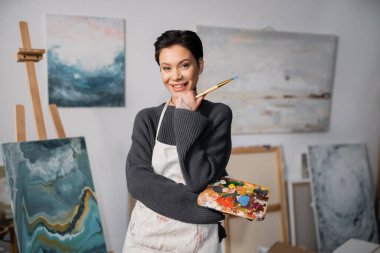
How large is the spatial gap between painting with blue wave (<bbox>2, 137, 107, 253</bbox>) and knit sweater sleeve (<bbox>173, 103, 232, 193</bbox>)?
804 millimetres

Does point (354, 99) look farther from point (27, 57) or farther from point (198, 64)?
point (27, 57)

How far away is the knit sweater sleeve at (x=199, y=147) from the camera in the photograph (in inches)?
44.0

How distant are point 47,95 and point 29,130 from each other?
230 millimetres

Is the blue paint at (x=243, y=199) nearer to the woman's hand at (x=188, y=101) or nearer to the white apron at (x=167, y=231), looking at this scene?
the white apron at (x=167, y=231)

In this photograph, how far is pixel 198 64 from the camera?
4.29 feet

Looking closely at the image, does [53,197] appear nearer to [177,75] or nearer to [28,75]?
[28,75]

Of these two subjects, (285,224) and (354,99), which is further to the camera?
(354,99)

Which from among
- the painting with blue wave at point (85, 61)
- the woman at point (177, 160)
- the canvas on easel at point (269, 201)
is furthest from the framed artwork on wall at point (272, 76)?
the woman at point (177, 160)

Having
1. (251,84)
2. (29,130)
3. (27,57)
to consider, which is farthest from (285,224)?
(27,57)

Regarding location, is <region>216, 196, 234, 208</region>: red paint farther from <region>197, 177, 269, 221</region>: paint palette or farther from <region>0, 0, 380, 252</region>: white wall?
<region>0, 0, 380, 252</region>: white wall

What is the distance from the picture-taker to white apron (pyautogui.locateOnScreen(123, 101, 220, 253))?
1.17 metres

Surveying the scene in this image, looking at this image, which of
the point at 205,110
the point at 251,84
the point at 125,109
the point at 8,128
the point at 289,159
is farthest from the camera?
the point at 289,159

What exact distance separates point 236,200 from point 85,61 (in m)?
1.38

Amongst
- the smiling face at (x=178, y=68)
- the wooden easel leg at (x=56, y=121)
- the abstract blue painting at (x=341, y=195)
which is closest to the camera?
the smiling face at (x=178, y=68)
